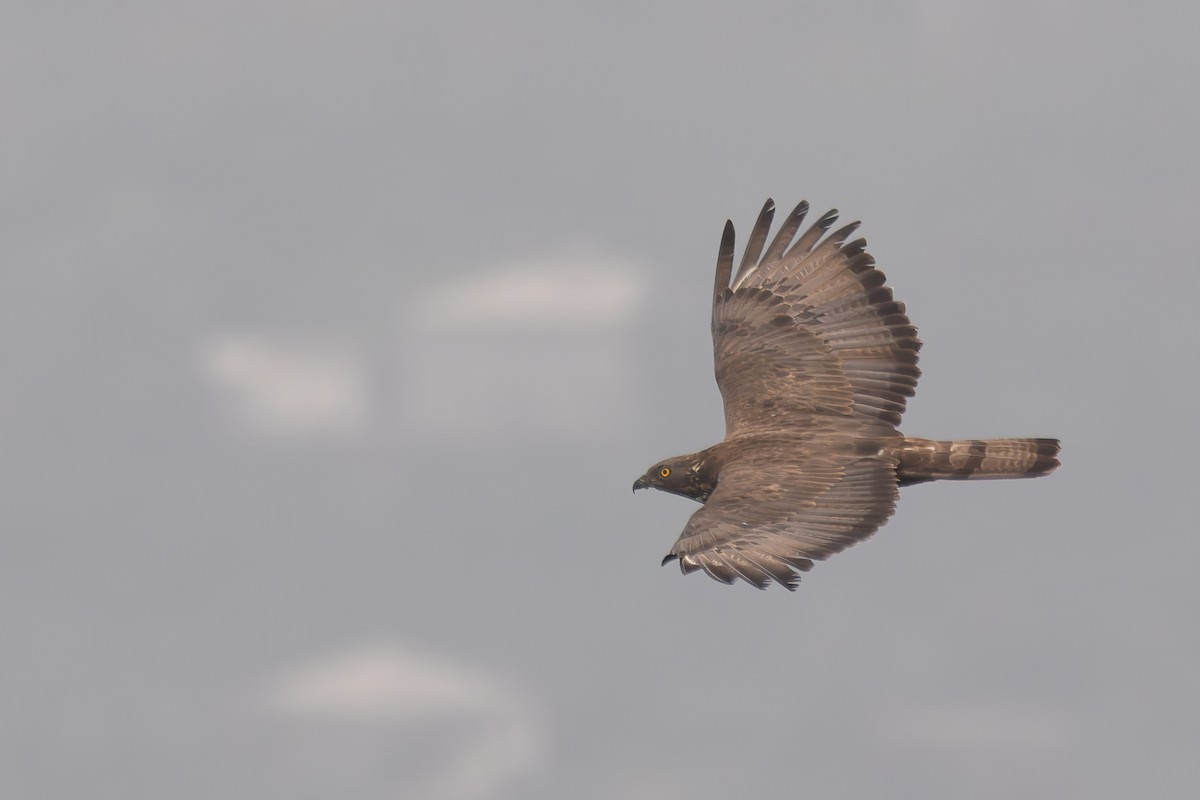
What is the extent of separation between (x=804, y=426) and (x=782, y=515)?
87.3 inches

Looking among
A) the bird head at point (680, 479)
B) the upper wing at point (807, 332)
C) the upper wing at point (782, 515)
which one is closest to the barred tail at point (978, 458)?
the upper wing at point (782, 515)

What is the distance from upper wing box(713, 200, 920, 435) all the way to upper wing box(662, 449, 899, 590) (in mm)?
1269

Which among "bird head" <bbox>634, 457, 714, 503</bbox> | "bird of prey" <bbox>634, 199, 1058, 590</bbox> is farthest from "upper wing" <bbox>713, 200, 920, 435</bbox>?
"bird head" <bbox>634, 457, 714, 503</bbox>

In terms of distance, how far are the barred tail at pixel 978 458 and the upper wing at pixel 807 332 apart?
2.94ft

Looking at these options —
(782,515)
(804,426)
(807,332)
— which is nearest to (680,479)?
(804,426)

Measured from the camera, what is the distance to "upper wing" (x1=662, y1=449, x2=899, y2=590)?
17.1m

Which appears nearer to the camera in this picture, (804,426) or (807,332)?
(804,426)

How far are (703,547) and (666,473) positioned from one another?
3222mm

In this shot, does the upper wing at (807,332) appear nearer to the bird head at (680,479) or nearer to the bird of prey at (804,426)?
the bird of prey at (804,426)

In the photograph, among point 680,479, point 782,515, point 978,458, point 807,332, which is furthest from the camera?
point 807,332

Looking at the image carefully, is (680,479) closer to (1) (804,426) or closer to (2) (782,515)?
(1) (804,426)

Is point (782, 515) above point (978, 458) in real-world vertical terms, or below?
below

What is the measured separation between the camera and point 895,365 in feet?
67.1

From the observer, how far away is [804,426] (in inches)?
786
